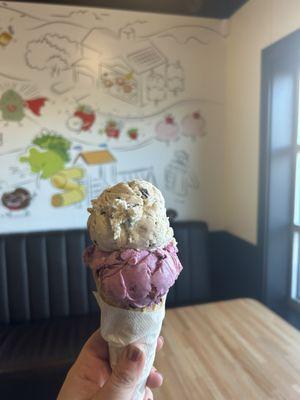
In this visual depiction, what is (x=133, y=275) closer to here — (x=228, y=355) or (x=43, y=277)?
(x=228, y=355)

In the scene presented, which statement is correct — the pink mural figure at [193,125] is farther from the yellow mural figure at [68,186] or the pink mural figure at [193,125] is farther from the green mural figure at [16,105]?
the green mural figure at [16,105]

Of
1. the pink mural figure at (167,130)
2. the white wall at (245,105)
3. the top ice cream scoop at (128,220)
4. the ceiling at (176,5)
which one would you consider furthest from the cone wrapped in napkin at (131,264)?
the ceiling at (176,5)

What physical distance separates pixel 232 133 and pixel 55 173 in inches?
54.8

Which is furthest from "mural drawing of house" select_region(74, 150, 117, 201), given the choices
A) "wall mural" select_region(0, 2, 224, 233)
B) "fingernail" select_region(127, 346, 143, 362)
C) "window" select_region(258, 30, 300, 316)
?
"fingernail" select_region(127, 346, 143, 362)

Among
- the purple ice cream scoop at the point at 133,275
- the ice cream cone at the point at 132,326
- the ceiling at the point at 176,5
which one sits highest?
the ceiling at the point at 176,5

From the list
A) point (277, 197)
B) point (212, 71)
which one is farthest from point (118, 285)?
point (212, 71)

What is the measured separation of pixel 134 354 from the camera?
2.57 feet

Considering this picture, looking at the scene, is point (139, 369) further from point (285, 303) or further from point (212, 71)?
point (212, 71)

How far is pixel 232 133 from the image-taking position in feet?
8.13

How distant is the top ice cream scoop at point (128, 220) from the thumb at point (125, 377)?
0.87 ft

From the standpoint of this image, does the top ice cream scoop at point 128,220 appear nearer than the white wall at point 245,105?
Yes

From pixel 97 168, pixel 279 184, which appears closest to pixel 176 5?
pixel 97 168

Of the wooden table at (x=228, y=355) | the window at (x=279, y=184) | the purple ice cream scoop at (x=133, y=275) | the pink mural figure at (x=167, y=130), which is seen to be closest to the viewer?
the purple ice cream scoop at (x=133, y=275)

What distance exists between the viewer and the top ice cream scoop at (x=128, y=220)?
800 mm
